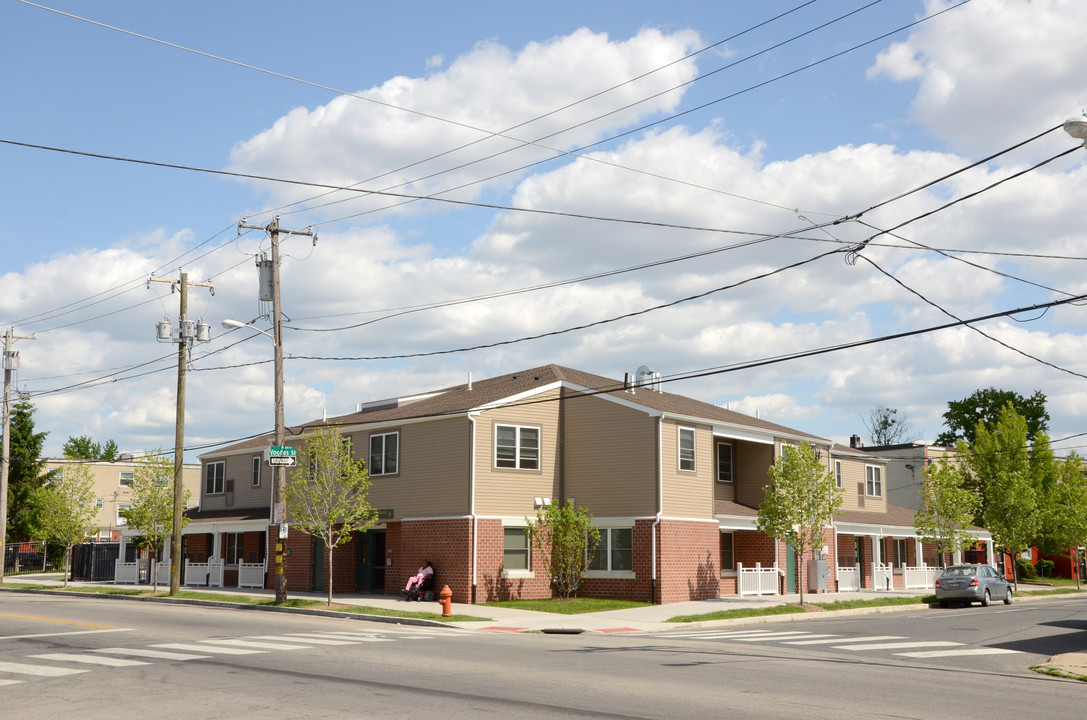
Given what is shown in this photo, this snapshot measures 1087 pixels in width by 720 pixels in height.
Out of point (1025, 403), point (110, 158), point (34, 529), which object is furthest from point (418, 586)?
point (1025, 403)

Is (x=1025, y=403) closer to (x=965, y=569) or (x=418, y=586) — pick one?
(x=965, y=569)

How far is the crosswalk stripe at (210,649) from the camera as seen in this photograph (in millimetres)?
17656

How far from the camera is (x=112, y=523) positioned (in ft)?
264

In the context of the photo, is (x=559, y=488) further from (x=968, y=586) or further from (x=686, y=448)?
(x=968, y=586)

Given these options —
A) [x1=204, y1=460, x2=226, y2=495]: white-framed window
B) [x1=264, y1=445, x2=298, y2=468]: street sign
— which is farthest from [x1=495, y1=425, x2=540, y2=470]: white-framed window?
[x1=204, y1=460, x2=226, y2=495]: white-framed window

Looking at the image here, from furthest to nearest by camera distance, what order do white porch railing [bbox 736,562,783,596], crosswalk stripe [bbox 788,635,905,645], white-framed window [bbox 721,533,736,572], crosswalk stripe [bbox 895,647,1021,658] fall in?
1. white-framed window [bbox 721,533,736,572]
2. white porch railing [bbox 736,562,783,596]
3. crosswalk stripe [bbox 788,635,905,645]
4. crosswalk stripe [bbox 895,647,1021,658]

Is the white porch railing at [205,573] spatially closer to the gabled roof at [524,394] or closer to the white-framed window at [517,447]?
the gabled roof at [524,394]

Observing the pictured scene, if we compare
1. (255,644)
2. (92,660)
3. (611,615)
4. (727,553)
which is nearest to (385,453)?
(611,615)

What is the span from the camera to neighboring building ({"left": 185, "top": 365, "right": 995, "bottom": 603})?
3288cm

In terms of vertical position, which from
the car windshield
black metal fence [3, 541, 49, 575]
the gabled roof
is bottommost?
black metal fence [3, 541, 49, 575]

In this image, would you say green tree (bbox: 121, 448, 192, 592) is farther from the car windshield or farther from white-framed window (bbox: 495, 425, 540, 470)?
the car windshield

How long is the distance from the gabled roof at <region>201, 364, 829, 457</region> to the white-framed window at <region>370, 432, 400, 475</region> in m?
0.65

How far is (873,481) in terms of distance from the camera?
47.5m

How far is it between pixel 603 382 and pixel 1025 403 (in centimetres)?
6067
